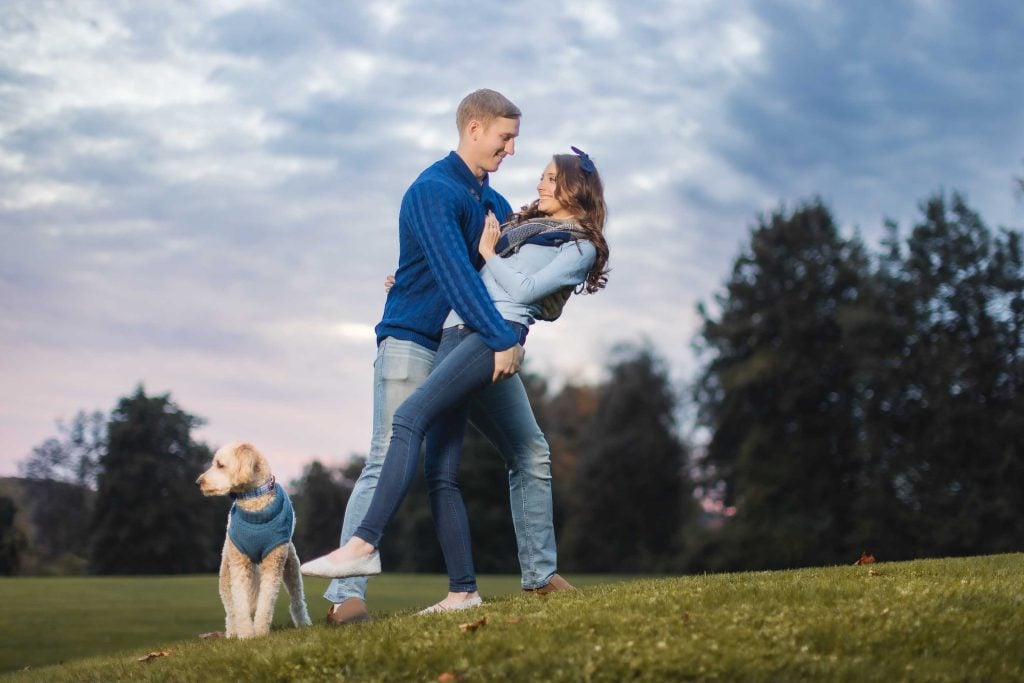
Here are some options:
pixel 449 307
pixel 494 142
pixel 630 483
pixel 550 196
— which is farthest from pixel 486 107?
pixel 630 483

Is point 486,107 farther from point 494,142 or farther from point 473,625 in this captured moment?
point 473,625

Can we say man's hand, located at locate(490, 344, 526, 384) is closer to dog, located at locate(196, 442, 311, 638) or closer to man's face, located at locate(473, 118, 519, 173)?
man's face, located at locate(473, 118, 519, 173)

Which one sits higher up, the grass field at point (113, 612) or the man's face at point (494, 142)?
the man's face at point (494, 142)

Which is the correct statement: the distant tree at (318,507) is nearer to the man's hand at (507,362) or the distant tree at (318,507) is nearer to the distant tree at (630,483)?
the distant tree at (630,483)

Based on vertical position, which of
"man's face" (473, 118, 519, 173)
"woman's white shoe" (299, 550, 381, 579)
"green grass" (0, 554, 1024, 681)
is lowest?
"green grass" (0, 554, 1024, 681)

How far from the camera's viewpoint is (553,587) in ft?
26.5

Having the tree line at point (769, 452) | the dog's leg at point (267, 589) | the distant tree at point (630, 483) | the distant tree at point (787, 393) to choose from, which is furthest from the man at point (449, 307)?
the distant tree at point (630, 483)

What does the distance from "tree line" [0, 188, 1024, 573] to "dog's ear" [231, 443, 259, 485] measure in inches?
1214

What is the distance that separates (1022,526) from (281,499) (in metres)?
33.3

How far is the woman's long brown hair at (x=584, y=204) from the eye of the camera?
7.48 meters

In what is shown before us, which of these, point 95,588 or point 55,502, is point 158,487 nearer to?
point 55,502

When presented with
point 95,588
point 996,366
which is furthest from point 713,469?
point 95,588

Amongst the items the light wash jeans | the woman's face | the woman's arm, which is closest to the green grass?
the light wash jeans

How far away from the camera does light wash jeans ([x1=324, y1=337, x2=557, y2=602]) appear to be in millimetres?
7207
